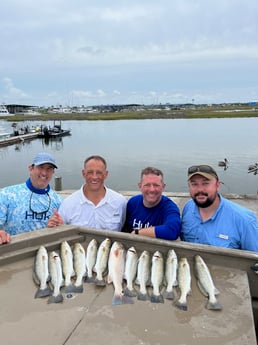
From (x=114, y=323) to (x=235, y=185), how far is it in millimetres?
20861

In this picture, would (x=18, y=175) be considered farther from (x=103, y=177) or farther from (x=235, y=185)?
(x=103, y=177)

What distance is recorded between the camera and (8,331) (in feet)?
8.61

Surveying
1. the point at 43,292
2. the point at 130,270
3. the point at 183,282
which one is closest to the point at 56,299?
the point at 43,292

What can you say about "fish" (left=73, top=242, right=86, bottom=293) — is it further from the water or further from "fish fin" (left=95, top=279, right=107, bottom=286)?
the water

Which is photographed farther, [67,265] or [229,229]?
[229,229]

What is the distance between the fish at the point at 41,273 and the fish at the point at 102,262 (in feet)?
1.56

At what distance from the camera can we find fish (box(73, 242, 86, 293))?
326 centimetres

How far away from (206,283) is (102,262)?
1060mm

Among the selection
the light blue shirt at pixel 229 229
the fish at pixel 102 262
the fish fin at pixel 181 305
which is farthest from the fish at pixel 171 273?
the fish at pixel 102 262

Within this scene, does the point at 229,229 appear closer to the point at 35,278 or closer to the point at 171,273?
the point at 171,273

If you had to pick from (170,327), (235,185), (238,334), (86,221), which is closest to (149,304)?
(170,327)

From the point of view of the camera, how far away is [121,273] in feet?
11.2

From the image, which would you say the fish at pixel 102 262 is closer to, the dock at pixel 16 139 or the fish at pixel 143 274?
the fish at pixel 143 274

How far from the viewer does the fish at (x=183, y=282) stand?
2.92 m
